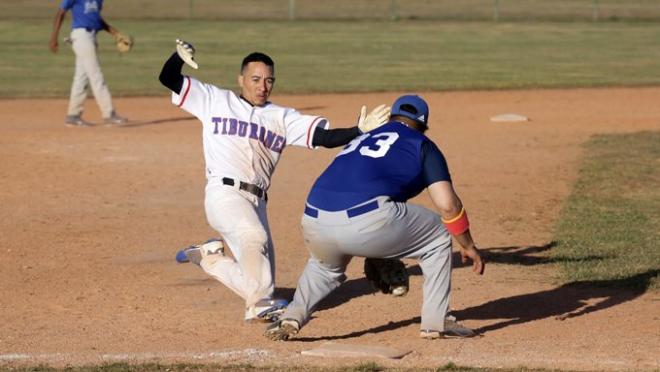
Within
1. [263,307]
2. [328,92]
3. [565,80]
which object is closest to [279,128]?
[263,307]

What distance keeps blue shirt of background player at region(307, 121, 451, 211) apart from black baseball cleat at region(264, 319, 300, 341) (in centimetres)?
73

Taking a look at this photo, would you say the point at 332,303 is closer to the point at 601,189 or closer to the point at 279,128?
the point at 279,128

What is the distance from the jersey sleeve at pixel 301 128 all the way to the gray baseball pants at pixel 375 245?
1.04 metres

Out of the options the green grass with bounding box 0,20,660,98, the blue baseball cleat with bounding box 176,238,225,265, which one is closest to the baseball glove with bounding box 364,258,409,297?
the blue baseball cleat with bounding box 176,238,225,265

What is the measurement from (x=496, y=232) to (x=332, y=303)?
9.85 ft

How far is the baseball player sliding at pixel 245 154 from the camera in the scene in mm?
7922

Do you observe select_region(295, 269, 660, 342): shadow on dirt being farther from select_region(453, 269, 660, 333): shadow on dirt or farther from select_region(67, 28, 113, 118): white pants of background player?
select_region(67, 28, 113, 118): white pants of background player

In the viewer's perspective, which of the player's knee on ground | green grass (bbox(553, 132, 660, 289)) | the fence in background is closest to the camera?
the player's knee on ground

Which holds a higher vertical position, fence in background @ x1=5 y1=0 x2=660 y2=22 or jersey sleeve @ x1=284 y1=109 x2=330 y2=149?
jersey sleeve @ x1=284 y1=109 x2=330 y2=149

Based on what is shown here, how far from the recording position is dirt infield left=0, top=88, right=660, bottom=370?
7277 mm

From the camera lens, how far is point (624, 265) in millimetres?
9859

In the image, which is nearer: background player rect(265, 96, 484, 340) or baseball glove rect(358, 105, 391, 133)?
background player rect(265, 96, 484, 340)

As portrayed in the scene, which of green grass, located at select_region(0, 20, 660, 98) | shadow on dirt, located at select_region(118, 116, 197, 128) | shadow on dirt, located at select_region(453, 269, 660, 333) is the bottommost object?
green grass, located at select_region(0, 20, 660, 98)

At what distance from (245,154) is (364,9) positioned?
37.6 meters
